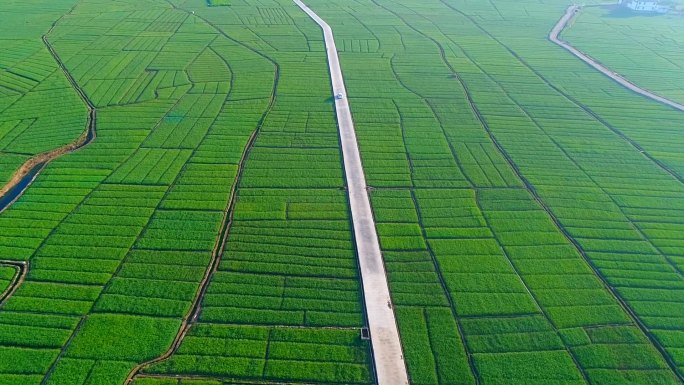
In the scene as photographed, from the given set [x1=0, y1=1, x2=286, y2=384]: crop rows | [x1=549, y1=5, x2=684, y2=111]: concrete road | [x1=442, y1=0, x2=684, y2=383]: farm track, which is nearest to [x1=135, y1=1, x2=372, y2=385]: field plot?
[x1=0, y1=1, x2=286, y2=384]: crop rows

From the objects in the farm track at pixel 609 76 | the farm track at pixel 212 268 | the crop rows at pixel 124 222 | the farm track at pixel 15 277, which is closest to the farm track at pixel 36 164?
the crop rows at pixel 124 222

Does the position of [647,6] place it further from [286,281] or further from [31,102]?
[31,102]

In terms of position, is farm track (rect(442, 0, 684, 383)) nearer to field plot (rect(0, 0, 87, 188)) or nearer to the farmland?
the farmland

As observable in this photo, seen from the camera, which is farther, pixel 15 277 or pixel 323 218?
pixel 323 218

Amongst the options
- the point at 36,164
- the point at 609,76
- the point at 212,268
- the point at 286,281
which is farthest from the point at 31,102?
the point at 609,76

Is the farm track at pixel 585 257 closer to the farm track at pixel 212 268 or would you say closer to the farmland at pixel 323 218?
the farmland at pixel 323 218
